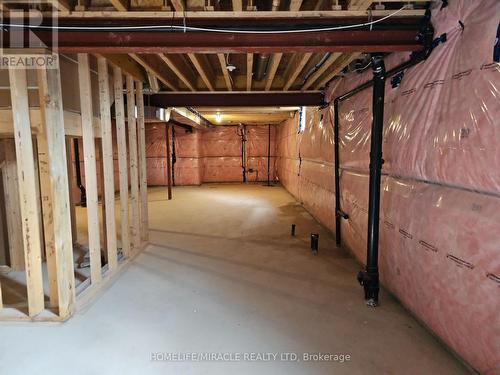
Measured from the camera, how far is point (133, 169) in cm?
329

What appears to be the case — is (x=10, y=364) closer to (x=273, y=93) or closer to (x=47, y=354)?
(x=47, y=354)

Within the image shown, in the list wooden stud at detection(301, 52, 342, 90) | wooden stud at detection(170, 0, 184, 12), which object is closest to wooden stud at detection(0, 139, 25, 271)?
wooden stud at detection(170, 0, 184, 12)

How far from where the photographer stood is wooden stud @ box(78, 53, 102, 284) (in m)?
2.27

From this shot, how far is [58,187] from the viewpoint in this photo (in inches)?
80.4

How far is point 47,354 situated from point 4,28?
2.03m

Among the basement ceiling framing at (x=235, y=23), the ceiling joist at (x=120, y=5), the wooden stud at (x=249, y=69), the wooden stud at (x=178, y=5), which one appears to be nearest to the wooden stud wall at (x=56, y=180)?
the basement ceiling framing at (x=235, y=23)

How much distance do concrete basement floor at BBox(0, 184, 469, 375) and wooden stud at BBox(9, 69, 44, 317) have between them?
264mm

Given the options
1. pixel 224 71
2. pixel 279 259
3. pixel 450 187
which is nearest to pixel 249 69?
pixel 224 71

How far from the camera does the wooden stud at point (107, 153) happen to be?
8.51 ft

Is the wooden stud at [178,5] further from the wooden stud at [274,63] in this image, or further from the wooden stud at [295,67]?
the wooden stud at [295,67]

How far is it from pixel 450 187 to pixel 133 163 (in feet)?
9.45

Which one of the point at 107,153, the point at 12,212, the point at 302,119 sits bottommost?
the point at 12,212

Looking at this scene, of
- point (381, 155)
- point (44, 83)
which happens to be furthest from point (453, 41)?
point (44, 83)

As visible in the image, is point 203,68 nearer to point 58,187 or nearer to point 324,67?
point 324,67
